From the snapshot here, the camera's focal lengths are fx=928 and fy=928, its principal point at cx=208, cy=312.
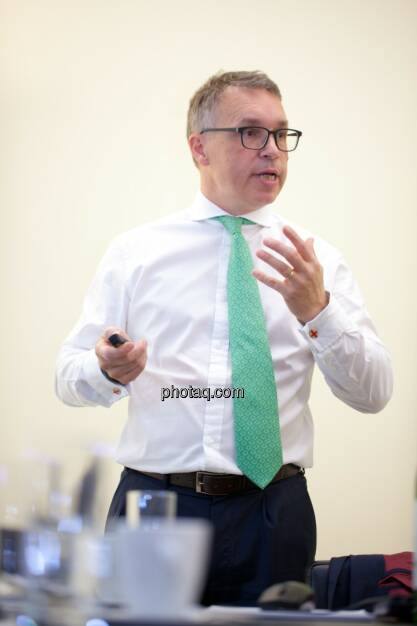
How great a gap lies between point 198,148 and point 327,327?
0.77 metres

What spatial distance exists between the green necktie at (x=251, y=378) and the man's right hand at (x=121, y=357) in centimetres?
30

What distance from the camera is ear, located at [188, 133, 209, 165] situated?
2619mm

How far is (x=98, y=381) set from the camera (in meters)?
2.31

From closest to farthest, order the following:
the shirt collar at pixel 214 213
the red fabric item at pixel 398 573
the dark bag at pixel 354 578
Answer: the red fabric item at pixel 398 573 → the dark bag at pixel 354 578 → the shirt collar at pixel 214 213

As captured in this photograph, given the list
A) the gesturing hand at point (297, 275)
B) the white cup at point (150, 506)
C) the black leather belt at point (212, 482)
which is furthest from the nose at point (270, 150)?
the white cup at point (150, 506)

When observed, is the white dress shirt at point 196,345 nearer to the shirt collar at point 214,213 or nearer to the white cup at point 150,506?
the shirt collar at point 214,213

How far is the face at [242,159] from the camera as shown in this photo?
2.43 metres

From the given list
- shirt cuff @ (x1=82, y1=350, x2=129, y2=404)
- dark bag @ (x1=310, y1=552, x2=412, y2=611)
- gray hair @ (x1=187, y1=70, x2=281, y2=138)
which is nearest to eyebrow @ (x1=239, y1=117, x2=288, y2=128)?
gray hair @ (x1=187, y1=70, x2=281, y2=138)

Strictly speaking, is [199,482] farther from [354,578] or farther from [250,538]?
[354,578]

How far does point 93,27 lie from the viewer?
12.4 ft

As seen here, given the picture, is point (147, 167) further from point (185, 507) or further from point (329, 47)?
point (185, 507)

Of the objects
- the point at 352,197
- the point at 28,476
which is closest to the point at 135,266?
the point at 28,476

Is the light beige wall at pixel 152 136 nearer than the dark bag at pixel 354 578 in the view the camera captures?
No

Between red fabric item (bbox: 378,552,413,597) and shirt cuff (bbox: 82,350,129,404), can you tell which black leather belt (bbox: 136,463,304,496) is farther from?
red fabric item (bbox: 378,552,413,597)
